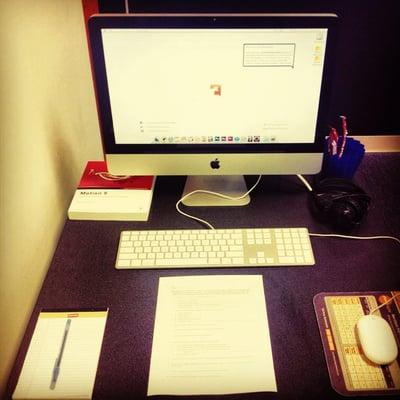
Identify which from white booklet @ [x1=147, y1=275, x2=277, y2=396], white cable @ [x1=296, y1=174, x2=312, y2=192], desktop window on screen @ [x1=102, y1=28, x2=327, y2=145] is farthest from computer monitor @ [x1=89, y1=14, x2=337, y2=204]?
white booklet @ [x1=147, y1=275, x2=277, y2=396]

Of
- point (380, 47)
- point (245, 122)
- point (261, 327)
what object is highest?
point (380, 47)

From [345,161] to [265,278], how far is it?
43 centimetres

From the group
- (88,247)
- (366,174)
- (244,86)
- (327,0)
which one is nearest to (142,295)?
(88,247)

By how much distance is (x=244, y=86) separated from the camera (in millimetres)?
943

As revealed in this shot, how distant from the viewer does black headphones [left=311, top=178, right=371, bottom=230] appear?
100cm

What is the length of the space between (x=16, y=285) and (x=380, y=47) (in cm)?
108

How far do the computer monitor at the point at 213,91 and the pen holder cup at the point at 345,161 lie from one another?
0.38 ft

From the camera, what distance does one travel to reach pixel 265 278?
900 millimetres

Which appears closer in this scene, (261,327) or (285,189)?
(261,327)

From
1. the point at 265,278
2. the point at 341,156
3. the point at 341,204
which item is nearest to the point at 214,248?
the point at 265,278

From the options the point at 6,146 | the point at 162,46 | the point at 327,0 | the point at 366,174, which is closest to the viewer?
the point at 6,146

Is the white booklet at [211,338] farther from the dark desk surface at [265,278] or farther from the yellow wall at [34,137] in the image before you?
the yellow wall at [34,137]

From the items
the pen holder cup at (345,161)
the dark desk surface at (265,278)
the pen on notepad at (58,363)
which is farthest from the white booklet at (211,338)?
the pen holder cup at (345,161)

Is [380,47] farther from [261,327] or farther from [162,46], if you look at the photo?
[261,327]
